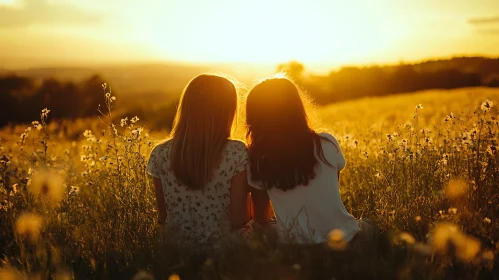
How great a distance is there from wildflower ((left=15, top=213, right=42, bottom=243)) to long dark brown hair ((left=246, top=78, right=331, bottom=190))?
70.9 inches

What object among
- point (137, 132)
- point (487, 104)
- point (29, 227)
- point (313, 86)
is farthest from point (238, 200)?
point (313, 86)

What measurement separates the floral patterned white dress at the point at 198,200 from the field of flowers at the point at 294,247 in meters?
0.27

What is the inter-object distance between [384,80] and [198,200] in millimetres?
38325

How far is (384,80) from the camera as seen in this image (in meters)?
40.5

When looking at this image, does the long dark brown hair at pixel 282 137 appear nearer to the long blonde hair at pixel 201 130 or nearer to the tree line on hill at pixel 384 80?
the long blonde hair at pixel 201 130

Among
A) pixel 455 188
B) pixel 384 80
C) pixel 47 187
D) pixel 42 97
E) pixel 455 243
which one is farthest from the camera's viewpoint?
pixel 384 80

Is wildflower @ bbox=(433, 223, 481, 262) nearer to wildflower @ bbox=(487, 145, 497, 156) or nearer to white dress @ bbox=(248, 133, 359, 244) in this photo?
white dress @ bbox=(248, 133, 359, 244)

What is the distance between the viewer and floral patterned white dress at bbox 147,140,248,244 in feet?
13.2

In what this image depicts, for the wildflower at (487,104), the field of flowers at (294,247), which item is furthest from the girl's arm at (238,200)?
the wildflower at (487,104)

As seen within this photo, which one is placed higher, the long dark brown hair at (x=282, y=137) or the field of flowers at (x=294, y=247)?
the long dark brown hair at (x=282, y=137)

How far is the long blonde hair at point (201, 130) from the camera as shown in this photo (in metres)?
3.91

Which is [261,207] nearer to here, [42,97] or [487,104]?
[487,104]

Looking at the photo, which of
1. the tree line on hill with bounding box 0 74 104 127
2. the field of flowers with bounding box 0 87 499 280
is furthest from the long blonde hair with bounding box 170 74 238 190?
the tree line on hill with bounding box 0 74 104 127

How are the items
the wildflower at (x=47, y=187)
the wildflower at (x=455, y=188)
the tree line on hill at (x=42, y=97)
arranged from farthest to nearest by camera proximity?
the tree line on hill at (x=42, y=97), the wildflower at (x=47, y=187), the wildflower at (x=455, y=188)
